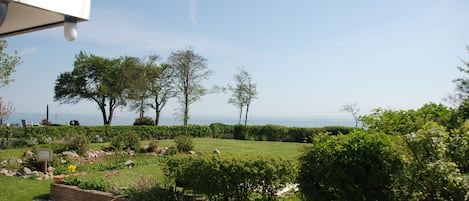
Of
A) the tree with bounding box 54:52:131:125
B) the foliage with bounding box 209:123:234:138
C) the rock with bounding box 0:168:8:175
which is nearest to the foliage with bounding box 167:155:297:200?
the rock with bounding box 0:168:8:175

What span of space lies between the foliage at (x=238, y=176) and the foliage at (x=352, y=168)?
0.79 metres

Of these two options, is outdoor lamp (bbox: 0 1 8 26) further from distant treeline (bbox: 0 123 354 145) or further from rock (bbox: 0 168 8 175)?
distant treeline (bbox: 0 123 354 145)

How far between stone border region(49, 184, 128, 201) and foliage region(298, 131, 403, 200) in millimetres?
3075

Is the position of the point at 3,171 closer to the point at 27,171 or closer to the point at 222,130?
the point at 27,171

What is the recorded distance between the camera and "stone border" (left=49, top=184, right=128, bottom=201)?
579 centimetres

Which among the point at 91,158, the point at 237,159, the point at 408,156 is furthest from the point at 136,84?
the point at 408,156

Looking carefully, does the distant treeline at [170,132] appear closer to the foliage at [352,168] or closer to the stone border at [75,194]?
the stone border at [75,194]

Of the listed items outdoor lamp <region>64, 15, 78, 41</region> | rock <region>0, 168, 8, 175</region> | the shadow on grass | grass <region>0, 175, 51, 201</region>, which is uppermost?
outdoor lamp <region>64, 15, 78, 41</region>

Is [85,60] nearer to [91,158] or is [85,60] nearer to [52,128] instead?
[52,128]

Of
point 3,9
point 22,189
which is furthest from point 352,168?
point 22,189

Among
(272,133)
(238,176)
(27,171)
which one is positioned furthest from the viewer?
(272,133)

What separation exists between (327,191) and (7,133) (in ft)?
49.7

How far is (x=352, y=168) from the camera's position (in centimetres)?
384

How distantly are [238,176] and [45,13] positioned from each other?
301 centimetres
